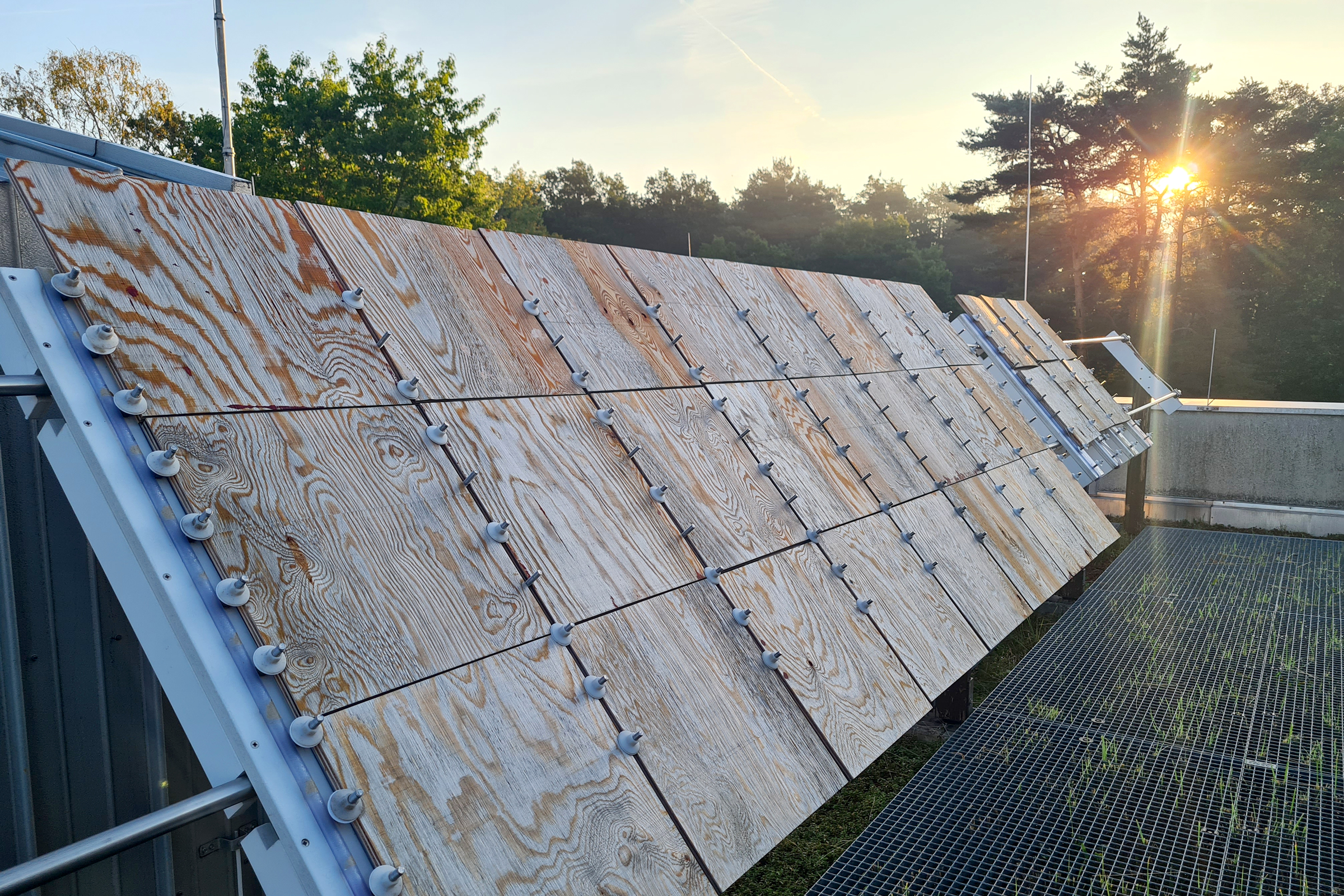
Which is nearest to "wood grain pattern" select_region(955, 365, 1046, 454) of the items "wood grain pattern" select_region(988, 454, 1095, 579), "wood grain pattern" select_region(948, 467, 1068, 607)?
"wood grain pattern" select_region(988, 454, 1095, 579)

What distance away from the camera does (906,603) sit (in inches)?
158

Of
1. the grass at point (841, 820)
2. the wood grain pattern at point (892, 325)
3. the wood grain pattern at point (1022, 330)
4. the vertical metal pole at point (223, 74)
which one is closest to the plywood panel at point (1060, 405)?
the wood grain pattern at point (1022, 330)

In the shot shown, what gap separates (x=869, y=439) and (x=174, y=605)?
3908mm

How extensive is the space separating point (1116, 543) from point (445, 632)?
13.1 metres

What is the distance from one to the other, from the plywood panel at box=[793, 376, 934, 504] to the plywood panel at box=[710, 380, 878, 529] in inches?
5.3

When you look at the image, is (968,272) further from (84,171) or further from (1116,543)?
(84,171)

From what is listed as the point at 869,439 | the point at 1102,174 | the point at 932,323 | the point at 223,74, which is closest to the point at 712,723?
the point at 869,439

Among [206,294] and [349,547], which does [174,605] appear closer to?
[349,547]

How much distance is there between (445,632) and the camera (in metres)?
2.26

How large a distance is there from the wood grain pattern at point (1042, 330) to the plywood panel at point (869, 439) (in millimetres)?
6165

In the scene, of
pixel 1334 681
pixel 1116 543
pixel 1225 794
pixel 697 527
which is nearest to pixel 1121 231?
pixel 1116 543

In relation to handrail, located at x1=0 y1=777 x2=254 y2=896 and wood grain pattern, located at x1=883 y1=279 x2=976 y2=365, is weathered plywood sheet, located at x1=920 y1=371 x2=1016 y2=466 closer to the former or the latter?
wood grain pattern, located at x1=883 y1=279 x2=976 y2=365

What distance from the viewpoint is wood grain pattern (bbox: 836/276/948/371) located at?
645 cm

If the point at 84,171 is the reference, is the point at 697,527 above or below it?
A: below
